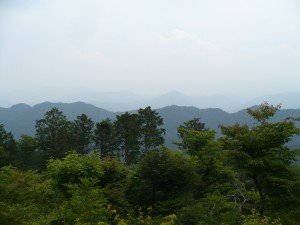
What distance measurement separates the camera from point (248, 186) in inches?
888

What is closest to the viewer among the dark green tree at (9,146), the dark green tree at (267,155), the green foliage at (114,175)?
the dark green tree at (267,155)

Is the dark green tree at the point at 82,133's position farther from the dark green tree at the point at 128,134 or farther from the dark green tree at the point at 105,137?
the dark green tree at the point at 128,134

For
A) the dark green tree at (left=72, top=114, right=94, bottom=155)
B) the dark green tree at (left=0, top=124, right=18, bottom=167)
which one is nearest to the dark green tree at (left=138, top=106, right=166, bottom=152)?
the dark green tree at (left=72, top=114, right=94, bottom=155)

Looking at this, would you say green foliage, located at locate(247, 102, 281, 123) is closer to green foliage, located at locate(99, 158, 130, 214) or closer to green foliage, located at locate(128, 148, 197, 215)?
green foliage, located at locate(128, 148, 197, 215)

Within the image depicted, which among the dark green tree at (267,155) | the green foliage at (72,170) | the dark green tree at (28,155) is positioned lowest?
the dark green tree at (28,155)

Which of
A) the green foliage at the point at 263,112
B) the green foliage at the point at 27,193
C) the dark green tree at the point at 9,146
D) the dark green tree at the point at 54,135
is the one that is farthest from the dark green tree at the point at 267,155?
the dark green tree at the point at 9,146

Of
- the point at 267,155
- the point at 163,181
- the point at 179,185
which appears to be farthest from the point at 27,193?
the point at 267,155

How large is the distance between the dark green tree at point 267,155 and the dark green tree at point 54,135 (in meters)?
28.4

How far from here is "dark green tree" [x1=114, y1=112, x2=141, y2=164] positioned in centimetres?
3882

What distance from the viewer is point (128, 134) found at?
38844 mm

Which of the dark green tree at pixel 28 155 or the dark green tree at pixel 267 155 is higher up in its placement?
the dark green tree at pixel 267 155

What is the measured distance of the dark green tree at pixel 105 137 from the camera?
124 ft

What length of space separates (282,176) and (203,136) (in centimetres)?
980

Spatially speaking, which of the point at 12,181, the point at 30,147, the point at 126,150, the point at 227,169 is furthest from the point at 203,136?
the point at 30,147
